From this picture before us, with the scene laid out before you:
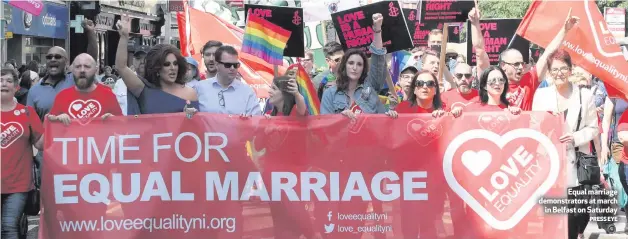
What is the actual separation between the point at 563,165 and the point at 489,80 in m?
0.93

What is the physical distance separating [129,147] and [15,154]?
0.87 m

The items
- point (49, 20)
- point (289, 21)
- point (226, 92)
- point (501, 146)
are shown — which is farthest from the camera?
point (49, 20)

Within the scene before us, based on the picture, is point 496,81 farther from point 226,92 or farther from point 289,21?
point 289,21

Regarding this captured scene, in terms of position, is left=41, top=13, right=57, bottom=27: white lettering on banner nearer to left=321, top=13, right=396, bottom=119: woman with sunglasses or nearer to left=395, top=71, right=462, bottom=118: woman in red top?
left=321, top=13, right=396, bottom=119: woman with sunglasses

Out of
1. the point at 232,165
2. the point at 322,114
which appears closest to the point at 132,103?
the point at 232,165

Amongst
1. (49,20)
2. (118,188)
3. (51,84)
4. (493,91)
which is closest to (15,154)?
(118,188)

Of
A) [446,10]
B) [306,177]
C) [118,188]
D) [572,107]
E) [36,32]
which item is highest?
[446,10]

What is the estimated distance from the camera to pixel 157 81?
7418 mm

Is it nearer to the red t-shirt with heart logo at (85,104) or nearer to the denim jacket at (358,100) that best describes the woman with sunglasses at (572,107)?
the denim jacket at (358,100)

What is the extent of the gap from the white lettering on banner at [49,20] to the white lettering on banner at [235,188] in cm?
2233

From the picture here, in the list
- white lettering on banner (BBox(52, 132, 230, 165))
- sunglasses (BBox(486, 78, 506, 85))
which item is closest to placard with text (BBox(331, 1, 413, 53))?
sunglasses (BBox(486, 78, 506, 85))

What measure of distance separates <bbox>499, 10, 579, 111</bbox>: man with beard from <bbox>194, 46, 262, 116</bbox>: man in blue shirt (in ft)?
6.98

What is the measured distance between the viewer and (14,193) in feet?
24.2

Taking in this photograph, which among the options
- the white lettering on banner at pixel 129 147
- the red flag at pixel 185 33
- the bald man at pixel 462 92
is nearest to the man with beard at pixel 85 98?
the white lettering on banner at pixel 129 147
